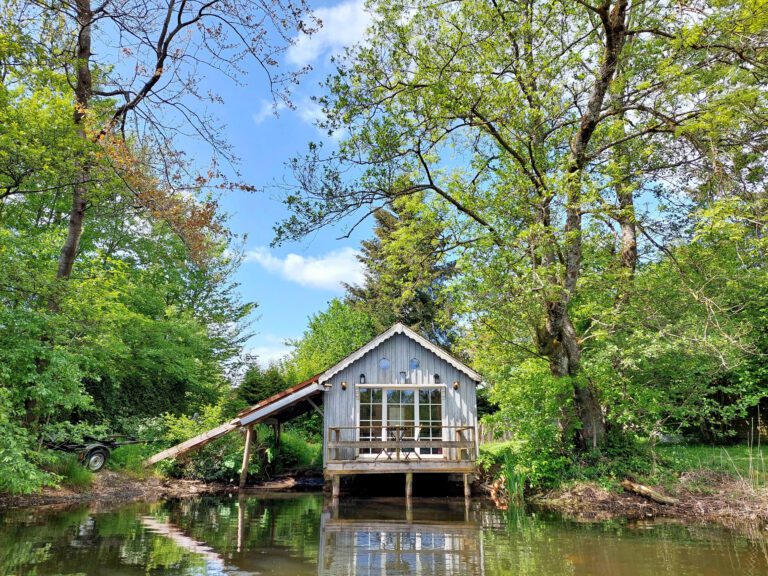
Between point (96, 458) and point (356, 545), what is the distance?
946 cm

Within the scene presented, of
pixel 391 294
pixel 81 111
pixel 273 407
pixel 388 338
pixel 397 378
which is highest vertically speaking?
pixel 391 294

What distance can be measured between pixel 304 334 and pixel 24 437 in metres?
28.0

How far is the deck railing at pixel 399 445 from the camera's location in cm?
1401

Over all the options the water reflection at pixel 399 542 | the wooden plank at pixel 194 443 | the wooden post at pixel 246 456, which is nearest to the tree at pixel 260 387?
the wooden post at pixel 246 456

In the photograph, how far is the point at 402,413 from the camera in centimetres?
1587

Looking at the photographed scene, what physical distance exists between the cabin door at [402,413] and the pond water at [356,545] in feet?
15.1

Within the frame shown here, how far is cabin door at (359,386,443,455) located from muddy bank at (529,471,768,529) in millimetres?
4304

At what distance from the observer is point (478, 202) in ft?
44.3

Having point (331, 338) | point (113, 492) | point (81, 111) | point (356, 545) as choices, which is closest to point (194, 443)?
point (113, 492)

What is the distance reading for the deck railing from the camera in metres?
14.0

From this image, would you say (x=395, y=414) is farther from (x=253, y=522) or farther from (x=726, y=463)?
(x=726, y=463)

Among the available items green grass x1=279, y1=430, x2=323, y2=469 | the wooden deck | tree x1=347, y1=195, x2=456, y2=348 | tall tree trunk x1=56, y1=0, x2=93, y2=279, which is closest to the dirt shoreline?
the wooden deck

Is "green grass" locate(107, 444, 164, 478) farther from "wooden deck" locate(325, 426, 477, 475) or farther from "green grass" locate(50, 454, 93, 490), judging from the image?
"wooden deck" locate(325, 426, 477, 475)

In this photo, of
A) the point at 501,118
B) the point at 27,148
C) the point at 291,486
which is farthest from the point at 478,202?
the point at 291,486
